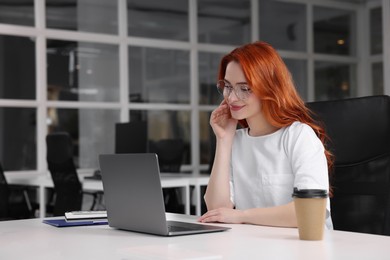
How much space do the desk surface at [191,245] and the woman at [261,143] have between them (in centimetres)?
25

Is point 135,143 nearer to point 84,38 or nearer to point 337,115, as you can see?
point 84,38

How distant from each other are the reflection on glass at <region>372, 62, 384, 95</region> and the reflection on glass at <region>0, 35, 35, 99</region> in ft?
16.3

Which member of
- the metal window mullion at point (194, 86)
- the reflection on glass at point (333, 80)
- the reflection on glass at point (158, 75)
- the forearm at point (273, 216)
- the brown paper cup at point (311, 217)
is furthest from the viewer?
the reflection on glass at point (333, 80)

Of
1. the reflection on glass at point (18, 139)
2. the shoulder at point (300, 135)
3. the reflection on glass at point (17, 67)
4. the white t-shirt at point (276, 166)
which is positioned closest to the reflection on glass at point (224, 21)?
the reflection on glass at point (17, 67)

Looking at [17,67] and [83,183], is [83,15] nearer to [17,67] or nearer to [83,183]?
[17,67]

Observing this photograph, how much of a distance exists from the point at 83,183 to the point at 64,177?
237mm

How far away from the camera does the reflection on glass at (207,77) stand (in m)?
8.07

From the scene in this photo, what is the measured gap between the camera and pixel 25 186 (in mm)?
5996

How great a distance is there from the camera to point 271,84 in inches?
81.8

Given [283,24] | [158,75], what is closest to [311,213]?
[158,75]

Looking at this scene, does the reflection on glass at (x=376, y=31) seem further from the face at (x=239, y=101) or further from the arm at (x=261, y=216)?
the arm at (x=261, y=216)

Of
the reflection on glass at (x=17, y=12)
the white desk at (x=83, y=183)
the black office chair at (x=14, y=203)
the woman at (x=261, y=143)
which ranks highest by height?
the reflection on glass at (x=17, y=12)

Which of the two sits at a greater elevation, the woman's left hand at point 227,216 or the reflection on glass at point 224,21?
the reflection on glass at point 224,21

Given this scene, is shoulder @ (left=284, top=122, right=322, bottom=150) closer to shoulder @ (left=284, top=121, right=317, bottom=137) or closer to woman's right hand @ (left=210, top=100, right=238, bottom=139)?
shoulder @ (left=284, top=121, right=317, bottom=137)
